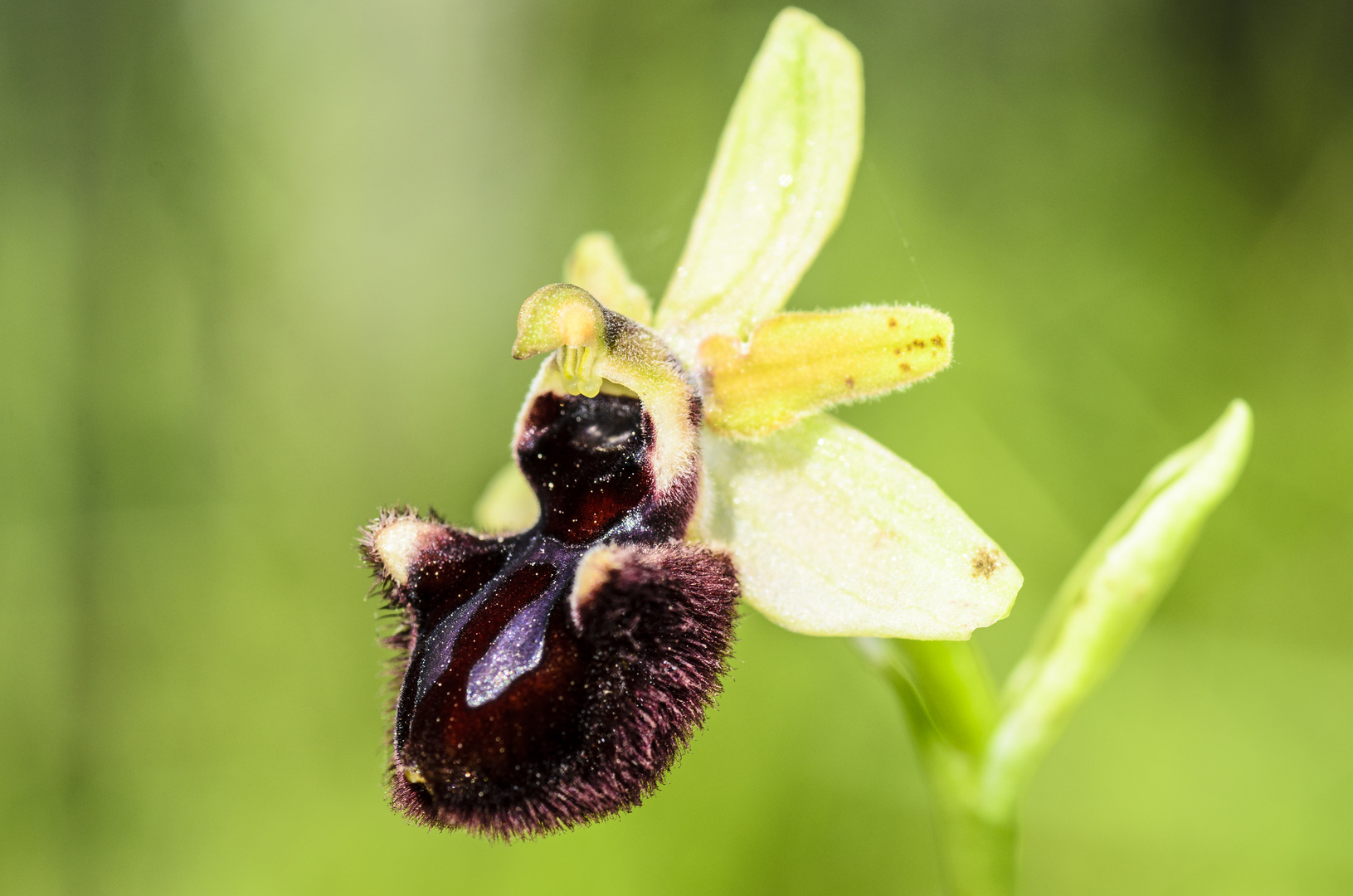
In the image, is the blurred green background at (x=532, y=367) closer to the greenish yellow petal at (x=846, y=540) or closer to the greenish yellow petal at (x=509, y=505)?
the greenish yellow petal at (x=509, y=505)

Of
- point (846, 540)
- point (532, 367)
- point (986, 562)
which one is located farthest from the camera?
point (532, 367)

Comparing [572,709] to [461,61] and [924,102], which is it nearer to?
[924,102]

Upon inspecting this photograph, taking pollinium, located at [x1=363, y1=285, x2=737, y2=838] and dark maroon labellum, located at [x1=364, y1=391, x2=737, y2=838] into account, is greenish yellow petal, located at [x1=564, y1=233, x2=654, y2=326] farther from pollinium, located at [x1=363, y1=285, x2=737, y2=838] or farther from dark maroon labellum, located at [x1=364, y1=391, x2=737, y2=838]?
dark maroon labellum, located at [x1=364, y1=391, x2=737, y2=838]

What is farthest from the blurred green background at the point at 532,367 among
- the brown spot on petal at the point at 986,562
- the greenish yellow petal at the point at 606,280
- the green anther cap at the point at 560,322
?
the brown spot on petal at the point at 986,562

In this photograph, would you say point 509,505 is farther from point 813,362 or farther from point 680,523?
point 813,362

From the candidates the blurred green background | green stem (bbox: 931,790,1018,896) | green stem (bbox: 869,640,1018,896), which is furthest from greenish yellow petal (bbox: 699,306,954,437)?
the blurred green background

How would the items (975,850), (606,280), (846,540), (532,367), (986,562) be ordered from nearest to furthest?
(986,562)
(846,540)
(975,850)
(606,280)
(532,367)

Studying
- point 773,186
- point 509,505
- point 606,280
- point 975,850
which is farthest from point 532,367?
point 975,850

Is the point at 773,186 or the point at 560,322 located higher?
the point at 773,186
